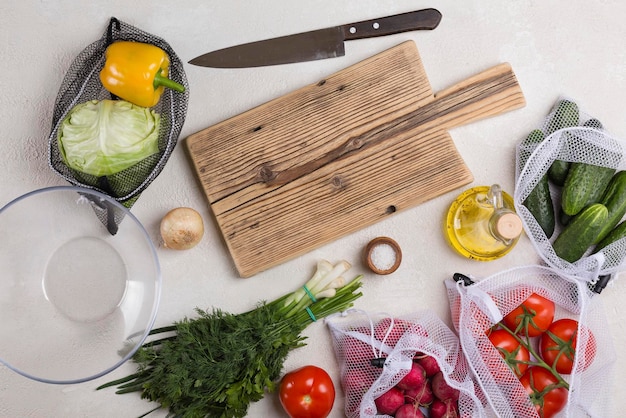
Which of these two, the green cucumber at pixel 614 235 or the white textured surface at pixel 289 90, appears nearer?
the white textured surface at pixel 289 90

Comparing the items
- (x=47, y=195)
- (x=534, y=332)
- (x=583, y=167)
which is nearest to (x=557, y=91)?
(x=583, y=167)

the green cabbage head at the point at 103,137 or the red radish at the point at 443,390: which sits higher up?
the green cabbage head at the point at 103,137

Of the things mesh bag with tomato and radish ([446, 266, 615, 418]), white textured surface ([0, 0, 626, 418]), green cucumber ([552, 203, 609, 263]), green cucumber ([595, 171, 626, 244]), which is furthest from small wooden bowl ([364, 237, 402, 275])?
green cucumber ([595, 171, 626, 244])

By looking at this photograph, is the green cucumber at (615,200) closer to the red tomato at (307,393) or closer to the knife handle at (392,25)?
the knife handle at (392,25)

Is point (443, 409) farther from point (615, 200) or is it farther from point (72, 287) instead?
point (72, 287)

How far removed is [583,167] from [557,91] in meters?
0.22

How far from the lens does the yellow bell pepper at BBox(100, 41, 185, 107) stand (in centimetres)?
150

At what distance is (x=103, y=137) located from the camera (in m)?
1.50

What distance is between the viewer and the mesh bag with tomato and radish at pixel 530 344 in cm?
163

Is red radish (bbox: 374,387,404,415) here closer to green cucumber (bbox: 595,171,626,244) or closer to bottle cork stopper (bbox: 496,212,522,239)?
bottle cork stopper (bbox: 496,212,522,239)

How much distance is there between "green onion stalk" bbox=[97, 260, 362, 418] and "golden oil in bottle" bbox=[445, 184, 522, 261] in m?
0.40

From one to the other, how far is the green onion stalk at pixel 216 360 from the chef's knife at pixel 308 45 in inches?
22.0

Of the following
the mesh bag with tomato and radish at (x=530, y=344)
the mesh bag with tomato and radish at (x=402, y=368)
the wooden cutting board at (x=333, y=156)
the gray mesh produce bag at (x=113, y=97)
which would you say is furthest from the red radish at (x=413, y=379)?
the gray mesh produce bag at (x=113, y=97)

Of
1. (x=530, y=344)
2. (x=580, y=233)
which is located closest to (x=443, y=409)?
(x=530, y=344)
